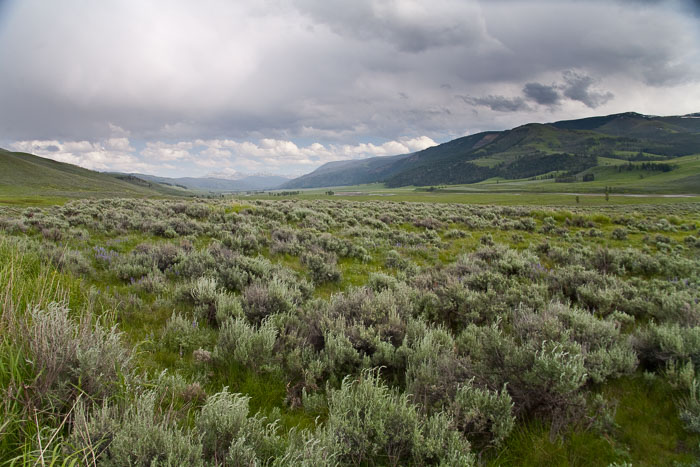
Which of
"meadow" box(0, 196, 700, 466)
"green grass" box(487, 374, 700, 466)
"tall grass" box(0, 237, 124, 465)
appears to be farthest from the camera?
"green grass" box(487, 374, 700, 466)

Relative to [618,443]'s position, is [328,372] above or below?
above

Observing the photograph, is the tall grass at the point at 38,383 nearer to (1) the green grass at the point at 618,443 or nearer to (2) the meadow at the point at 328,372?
(2) the meadow at the point at 328,372

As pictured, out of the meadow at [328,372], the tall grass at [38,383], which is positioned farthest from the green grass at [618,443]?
the tall grass at [38,383]

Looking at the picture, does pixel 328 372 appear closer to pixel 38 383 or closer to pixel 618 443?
pixel 38 383

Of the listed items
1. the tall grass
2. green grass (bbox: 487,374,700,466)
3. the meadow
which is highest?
the tall grass

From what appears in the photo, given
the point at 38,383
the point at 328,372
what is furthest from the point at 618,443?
the point at 38,383

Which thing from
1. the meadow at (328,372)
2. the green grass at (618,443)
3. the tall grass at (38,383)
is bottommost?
the green grass at (618,443)

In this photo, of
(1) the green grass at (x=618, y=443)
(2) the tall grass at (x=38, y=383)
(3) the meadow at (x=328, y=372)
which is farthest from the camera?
(1) the green grass at (x=618, y=443)

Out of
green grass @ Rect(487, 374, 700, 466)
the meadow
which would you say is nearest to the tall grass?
the meadow

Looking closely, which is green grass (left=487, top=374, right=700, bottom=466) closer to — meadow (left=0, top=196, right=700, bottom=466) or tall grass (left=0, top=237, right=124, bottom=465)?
meadow (left=0, top=196, right=700, bottom=466)

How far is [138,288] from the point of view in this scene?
18.9 feet

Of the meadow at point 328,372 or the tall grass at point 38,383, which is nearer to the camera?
the tall grass at point 38,383

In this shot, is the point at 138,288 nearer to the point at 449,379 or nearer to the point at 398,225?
the point at 449,379

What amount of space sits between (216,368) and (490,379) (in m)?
3.27
